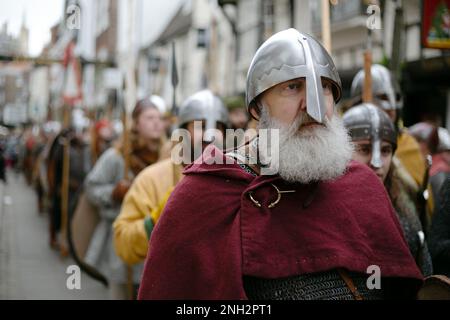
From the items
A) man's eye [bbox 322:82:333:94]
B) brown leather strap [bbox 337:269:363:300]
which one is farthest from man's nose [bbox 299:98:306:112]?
brown leather strap [bbox 337:269:363:300]

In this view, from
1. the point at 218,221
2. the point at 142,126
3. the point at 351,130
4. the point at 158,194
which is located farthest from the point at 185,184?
the point at 142,126

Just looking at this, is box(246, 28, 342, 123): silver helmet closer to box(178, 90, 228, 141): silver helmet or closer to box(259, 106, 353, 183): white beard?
box(259, 106, 353, 183): white beard

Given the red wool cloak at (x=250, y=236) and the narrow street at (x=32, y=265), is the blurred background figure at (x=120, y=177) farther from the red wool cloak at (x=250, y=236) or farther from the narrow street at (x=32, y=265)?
the red wool cloak at (x=250, y=236)

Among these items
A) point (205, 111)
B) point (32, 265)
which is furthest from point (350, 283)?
point (32, 265)

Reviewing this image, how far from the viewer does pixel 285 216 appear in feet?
7.97

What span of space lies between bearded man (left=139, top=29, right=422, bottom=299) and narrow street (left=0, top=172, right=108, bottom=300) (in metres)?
4.98

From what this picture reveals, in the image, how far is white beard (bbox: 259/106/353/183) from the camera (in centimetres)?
248

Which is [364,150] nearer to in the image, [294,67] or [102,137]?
[294,67]

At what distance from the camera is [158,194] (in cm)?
436

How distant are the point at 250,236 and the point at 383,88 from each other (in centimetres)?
311

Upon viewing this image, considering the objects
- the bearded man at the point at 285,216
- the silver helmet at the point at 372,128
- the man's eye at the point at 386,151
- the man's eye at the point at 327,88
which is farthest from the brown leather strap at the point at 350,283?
the man's eye at the point at 386,151

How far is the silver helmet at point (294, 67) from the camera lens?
2.49m

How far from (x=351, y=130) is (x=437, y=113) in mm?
9731
